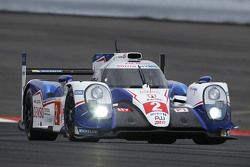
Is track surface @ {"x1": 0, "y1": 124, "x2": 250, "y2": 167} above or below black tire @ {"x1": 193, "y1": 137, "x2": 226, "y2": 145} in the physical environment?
below

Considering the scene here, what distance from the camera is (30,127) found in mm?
15188

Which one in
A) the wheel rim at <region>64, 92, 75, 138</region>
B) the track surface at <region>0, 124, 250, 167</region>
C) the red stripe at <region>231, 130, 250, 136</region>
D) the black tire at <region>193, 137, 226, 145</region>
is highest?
the wheel rim at <region>64, 92, 75, 138</region>

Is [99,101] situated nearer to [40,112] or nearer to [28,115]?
[40,112]

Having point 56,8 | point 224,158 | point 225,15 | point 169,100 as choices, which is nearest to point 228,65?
point 225,15

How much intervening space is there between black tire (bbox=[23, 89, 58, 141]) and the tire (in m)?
1.02

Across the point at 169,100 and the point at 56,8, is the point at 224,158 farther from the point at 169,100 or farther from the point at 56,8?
the point at 56,8

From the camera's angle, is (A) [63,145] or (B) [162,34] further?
(B) [162,34]

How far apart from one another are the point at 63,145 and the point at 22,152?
1221mm

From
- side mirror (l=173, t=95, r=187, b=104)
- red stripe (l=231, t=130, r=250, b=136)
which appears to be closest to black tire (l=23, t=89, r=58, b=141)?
side mirror (l=173, t=95, r=187, b=104)

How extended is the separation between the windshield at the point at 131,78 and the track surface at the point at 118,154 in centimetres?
84

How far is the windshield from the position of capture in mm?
14266

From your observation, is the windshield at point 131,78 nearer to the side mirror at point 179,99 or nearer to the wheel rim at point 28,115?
the side mirror at point 179,99

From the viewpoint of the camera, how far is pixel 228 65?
25.9 metres

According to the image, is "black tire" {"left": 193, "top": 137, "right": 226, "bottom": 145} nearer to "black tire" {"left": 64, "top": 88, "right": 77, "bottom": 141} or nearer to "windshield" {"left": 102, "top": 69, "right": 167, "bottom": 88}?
"windshield" {"left": 102, "top": 69, "right": 167, "bottom": 88}
